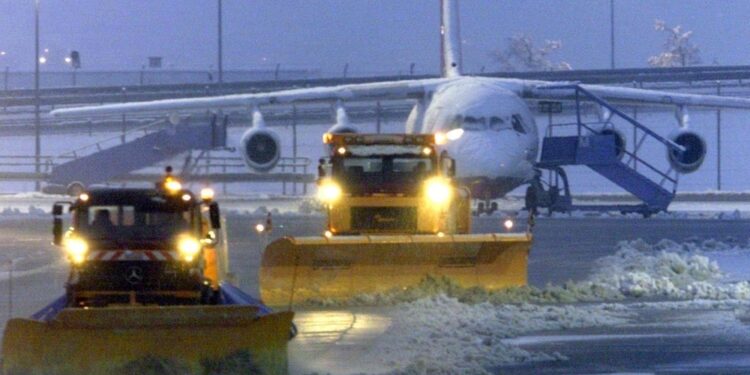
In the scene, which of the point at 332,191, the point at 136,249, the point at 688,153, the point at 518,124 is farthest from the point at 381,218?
the point at 688,153

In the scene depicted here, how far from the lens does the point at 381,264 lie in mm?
17391

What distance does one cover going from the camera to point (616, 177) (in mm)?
35406

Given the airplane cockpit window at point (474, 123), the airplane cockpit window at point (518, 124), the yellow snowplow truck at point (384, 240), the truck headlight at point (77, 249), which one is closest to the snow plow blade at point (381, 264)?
the yellow snowplow truck at point (384, 240)

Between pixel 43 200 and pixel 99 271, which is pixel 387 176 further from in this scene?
pixel 43 200

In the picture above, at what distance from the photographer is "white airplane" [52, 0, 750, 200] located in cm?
3081

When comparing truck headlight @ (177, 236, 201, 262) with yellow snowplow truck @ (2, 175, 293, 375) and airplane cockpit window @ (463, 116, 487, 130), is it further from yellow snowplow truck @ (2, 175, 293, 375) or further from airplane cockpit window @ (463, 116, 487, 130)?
airplane cockpit window @ (463, 116, 487, 130)

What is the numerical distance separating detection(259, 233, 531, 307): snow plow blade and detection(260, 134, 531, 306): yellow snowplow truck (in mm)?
12

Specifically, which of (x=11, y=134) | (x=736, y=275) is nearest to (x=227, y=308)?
(x=736, y=275)

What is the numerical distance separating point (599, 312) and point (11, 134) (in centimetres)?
4787

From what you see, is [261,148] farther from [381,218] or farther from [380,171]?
[381,218]

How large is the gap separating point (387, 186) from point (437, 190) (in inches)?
27.1

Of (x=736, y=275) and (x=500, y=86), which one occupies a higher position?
(x=500, y=86)

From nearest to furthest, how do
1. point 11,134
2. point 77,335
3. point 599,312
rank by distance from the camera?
point 77,335 → point 599,312 → point 11,134

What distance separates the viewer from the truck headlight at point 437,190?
19094mm
